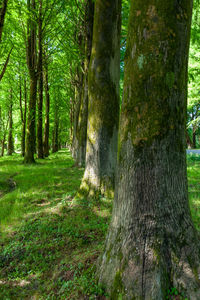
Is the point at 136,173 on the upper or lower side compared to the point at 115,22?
lower

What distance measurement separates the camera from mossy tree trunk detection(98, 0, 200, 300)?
6.40ft

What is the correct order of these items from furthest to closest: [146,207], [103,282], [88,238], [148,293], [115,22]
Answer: [115,22] → [88,238] → [103,282] → [146,207] → [148,293]

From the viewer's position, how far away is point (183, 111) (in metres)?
2.10

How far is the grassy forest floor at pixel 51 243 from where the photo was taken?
2508 mm

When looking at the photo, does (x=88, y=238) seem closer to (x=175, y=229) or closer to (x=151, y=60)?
(x=175, y=229)

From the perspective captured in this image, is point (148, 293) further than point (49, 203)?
No

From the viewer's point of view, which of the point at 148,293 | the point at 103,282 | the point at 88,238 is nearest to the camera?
the point at 148,293

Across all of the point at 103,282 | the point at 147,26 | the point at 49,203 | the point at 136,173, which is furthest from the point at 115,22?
the point at 103,282

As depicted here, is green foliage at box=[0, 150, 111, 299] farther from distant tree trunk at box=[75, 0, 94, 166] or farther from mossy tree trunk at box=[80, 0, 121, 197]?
distant tree trunk at box=[75, 0, 94, 166]

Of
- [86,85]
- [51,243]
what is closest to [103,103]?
[51,243]

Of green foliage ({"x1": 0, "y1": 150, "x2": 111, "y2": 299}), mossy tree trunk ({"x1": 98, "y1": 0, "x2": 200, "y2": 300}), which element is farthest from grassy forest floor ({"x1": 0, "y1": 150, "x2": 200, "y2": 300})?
mossy tree trunk ({"x1": 98, "y1": 0, "x2": 200, "y2": 300})

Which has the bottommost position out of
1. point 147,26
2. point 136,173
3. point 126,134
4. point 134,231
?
point 134,231

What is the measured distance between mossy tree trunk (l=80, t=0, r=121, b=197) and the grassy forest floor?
69cm

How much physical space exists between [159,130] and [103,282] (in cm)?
182
